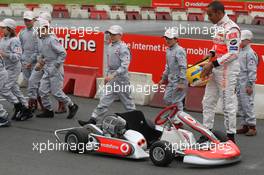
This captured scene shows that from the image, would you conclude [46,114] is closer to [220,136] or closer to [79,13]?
[220,136]

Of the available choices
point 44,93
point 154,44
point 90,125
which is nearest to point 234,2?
point 154,44

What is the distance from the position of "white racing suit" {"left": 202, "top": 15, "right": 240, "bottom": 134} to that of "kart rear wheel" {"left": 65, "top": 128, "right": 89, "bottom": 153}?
1825 millimetres

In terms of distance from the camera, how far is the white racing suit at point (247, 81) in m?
11.3

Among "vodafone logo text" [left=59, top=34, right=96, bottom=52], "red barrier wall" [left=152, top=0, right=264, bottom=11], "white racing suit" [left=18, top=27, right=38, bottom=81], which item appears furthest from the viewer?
"red barrier wall" [left=152, top=0, right=264, bottom=11]

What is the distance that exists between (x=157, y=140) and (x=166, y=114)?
437mm

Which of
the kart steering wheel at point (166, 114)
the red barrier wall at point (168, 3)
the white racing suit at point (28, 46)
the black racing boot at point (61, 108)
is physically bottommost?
the black racing boot at point (61, 108)

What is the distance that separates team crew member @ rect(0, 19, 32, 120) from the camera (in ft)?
39.9

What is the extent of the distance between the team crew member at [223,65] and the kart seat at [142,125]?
2.84 feet

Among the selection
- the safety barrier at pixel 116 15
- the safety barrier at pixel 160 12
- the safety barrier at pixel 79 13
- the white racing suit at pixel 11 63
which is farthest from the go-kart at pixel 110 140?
the safety barrier at pixel 79 13

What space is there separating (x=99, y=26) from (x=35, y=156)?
19.9 m

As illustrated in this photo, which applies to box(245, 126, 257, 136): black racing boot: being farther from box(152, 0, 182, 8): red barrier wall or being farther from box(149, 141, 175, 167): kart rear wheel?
box(152, 0, 182, 8): red barrier wall

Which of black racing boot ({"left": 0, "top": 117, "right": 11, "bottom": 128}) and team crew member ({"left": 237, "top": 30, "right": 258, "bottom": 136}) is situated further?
black racing boot ({"left": 0, "top": 117, "right": 11, "bottom": 128})

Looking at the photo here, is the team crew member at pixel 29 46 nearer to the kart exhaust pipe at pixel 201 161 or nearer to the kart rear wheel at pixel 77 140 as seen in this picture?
the kart rear wheel at pixel 77 140

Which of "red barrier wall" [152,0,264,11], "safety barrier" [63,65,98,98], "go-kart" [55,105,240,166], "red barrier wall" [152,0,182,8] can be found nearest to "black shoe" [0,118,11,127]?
"go-kart" [55,105,240,166]
